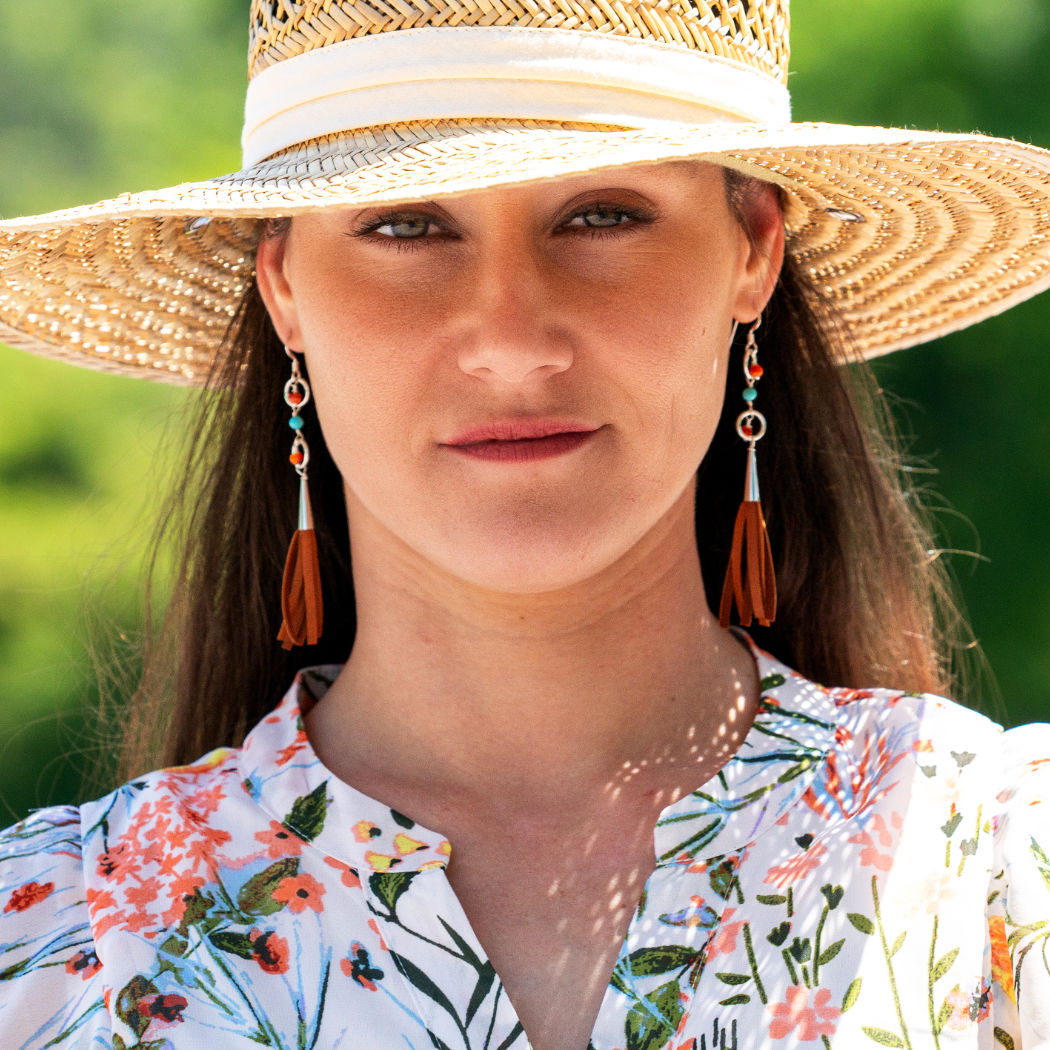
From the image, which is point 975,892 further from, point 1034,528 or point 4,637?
point 4,637

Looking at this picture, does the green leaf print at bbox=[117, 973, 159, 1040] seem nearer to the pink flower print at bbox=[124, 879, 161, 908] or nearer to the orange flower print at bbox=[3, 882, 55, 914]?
the pink flower print at bbox=[124, 879, 161, 908]

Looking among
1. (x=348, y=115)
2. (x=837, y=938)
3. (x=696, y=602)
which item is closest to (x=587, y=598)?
(x=696, y=602)

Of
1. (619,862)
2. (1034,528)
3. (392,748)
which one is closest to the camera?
(619,862)

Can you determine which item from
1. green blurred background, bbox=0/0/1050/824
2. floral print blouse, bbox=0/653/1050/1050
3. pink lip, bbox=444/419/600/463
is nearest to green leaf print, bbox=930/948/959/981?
floral print blouse, bbox=0/653/1050/1050

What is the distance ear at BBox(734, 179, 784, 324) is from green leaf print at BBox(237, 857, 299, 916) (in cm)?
85

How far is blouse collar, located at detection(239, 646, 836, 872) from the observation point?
1741mm

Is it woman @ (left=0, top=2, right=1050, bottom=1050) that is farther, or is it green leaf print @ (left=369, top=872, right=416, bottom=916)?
green leaf print @ (left=369, top=872, right=416, bottom=916)

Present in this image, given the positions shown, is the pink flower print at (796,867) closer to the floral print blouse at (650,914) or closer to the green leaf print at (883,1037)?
the floral print blouse at (650,914)

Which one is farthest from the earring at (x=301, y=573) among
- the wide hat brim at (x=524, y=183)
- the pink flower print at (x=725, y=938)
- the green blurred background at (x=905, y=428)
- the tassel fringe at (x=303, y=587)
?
the green blurred background at (x=905, y=428)

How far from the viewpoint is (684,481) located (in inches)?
70.9

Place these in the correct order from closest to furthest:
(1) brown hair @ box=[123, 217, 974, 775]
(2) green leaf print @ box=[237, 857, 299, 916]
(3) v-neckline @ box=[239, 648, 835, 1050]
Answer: (3) v-neckline @ box=[239, 648, 835, 1050], (2) green leaf print @ box=[237, 857, 299, 916], (1) brown hair @ box=[123, 217, 974, 775]

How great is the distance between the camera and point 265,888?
5.68 feet

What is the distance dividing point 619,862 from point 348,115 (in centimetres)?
88

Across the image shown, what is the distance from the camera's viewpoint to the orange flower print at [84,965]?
167 cm
